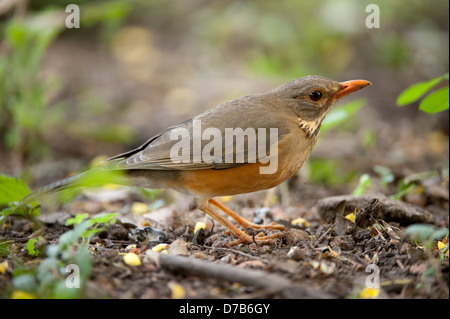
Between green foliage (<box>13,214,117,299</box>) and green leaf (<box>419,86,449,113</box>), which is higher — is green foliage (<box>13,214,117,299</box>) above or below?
below

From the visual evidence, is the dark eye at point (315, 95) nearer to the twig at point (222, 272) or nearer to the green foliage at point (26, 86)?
the twig at point (222, 272)

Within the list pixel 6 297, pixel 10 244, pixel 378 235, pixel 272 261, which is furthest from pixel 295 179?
pixel 6 297

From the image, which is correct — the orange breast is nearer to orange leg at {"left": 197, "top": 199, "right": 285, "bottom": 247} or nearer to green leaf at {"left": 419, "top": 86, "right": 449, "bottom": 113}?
orange leg at {"left": 197, "top": 199, "right": 285, "bottom": 247}

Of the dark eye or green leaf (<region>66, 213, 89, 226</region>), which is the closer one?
green leaf (<region>66, 213, 89, 226</region>)

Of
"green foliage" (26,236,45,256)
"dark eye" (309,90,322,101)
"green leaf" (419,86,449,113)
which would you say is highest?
"dark eye" (309,90,322,101)

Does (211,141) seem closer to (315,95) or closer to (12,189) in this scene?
(315,95)

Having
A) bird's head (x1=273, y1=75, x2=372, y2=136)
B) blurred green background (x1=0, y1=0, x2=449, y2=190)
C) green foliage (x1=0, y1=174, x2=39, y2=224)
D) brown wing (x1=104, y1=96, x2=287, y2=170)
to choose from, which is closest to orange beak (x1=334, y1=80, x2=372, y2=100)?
bird's head (x1=273, y1=75, x2=372, y2=136)

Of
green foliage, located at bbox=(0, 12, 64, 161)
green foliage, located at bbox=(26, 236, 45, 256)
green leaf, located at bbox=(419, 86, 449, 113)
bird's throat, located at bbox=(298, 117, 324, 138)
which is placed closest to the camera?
green foliage, located at bbox=(26, 236, 45, 256)

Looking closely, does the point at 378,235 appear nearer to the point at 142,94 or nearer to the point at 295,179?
the point at 295,179
